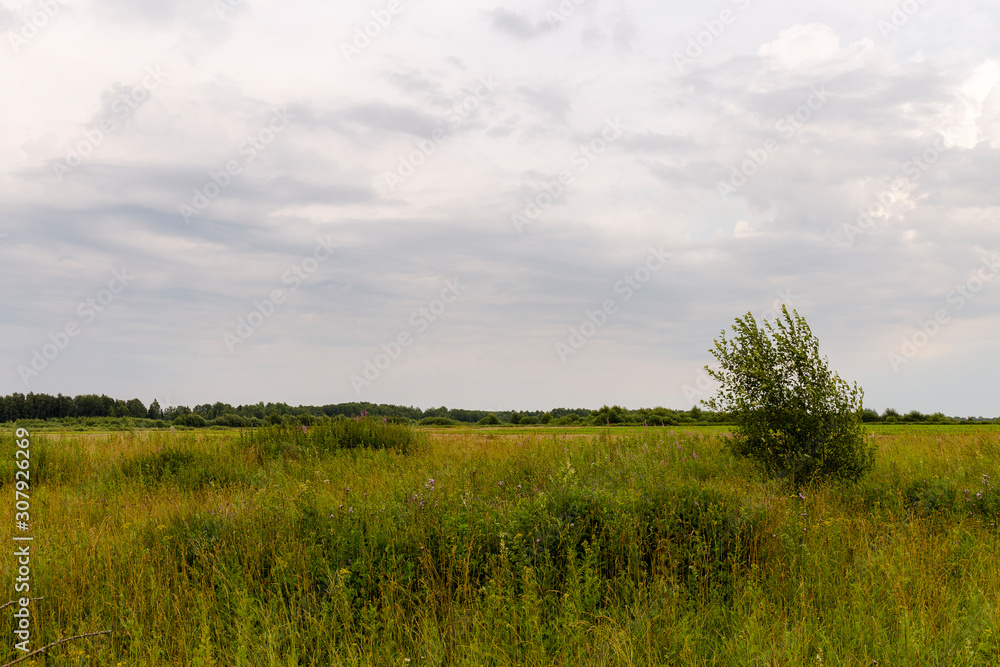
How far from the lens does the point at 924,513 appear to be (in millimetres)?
8094

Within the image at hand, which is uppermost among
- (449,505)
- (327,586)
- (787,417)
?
(787,417)

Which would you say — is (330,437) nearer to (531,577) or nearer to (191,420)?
(531,577)

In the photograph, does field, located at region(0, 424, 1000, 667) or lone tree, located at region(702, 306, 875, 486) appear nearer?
field, located at region(0, 424, 1000, 667)

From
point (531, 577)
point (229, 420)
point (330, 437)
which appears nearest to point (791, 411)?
point (531, 577)

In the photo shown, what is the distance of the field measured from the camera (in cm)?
433

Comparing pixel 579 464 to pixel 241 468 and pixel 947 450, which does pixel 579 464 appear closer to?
pixel 241 468

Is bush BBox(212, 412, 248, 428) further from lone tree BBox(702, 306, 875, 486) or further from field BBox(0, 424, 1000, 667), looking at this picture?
lone tree BBox(702, 306, 875, 486)

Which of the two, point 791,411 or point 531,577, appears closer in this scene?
point 531,577

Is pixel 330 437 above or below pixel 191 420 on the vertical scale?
above

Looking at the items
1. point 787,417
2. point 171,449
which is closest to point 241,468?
point 171,449

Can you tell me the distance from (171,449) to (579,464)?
966cm

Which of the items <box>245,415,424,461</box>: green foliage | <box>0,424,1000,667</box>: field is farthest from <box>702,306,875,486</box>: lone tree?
<box>245,415,424,461</box>: green foliage

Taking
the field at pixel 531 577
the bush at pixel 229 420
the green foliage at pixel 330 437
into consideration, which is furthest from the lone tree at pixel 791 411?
the bush at pixel 229 420

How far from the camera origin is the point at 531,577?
5145mm
